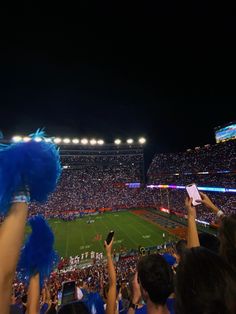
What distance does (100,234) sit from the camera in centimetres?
3148

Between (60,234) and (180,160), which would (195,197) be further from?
(180,160)

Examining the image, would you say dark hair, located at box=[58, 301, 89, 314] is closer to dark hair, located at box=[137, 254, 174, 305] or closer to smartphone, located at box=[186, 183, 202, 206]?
dark hair, located at box=[137, 254, 174, 305]

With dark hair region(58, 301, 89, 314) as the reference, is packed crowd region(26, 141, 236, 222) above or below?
above

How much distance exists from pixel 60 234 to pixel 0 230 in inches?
1299

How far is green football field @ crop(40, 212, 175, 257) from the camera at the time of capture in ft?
86.4

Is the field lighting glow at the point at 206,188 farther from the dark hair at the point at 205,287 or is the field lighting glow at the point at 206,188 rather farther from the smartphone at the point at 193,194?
the dark hair at the point at 205,287

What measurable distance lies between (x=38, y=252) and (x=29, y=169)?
59.0 inches

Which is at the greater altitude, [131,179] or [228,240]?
[131,179]

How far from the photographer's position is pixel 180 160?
61656mm

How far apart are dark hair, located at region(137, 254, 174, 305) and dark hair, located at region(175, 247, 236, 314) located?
930mm

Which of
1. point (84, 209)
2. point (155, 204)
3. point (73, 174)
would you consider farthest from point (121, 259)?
point (73, 174)

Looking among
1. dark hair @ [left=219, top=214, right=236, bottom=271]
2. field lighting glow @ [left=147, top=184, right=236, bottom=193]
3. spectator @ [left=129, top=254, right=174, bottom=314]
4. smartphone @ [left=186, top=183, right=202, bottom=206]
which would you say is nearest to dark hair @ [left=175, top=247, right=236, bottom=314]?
dark hair @ [left=219, top=214, right=236, bottom=271]

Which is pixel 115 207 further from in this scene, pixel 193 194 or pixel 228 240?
pixel 228 240

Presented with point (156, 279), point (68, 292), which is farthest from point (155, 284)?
point (68, 292)
